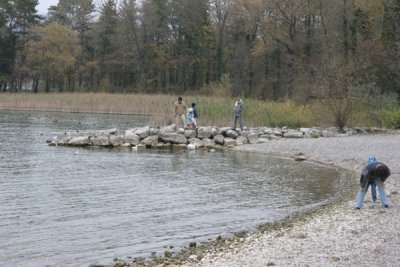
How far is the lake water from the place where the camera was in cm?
916

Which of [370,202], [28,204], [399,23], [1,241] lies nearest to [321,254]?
[370,202]

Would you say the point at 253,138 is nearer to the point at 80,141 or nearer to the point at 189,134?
the point at 189,134

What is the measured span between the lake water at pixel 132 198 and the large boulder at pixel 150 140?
3.03 meters

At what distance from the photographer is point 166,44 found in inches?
2874

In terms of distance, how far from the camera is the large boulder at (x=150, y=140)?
25.8 m

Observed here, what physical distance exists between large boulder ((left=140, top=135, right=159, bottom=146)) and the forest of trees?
27688 mm

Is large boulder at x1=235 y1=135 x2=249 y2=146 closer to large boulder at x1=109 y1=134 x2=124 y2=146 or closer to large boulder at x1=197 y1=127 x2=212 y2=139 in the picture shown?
large boulder at x1=197 y1=127 x2=212 y2=139

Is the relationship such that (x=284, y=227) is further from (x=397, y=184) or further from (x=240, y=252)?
(x=397, y=184)

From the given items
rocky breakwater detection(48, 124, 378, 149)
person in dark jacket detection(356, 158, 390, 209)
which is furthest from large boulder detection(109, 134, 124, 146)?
person in dark jacket detection(356, 158, 390, 209)

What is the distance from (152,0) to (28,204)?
62.8 metres

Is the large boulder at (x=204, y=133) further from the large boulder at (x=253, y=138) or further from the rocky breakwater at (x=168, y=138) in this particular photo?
the large boulder at (x=253, y=138)

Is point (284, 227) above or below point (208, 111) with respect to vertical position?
below

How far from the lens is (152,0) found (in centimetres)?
7169

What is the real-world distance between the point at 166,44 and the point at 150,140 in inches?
1922
